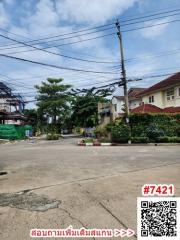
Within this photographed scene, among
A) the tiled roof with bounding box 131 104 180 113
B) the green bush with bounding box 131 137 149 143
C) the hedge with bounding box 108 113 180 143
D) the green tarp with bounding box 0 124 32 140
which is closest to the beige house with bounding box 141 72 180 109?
the tiled roof with bounding box 131 104 180 113

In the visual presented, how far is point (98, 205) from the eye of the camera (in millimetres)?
5199

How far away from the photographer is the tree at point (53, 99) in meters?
51.2

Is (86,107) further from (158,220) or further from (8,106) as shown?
(158,220)

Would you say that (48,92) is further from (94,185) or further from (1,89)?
(94,185)

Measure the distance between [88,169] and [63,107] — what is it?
43.2 m

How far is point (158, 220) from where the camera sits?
3.23m

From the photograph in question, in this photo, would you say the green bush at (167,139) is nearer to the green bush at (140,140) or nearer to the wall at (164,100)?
the green bush at (140,140)

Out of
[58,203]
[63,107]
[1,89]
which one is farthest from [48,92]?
[58,203]

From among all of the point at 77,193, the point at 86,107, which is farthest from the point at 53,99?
the point at 77,193

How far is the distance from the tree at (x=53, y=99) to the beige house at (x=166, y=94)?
2099cm

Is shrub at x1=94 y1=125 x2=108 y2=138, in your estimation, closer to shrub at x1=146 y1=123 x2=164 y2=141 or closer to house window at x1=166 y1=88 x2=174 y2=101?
shrub at x1=146 y1=123 x2=164 y2=141

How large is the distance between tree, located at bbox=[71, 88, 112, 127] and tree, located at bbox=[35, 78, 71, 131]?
21.5 feet

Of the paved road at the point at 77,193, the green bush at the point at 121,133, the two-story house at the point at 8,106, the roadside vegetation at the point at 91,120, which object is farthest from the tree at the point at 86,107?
the paved road at the point at 77,193

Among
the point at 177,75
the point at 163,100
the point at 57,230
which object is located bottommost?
the point at 57,230
